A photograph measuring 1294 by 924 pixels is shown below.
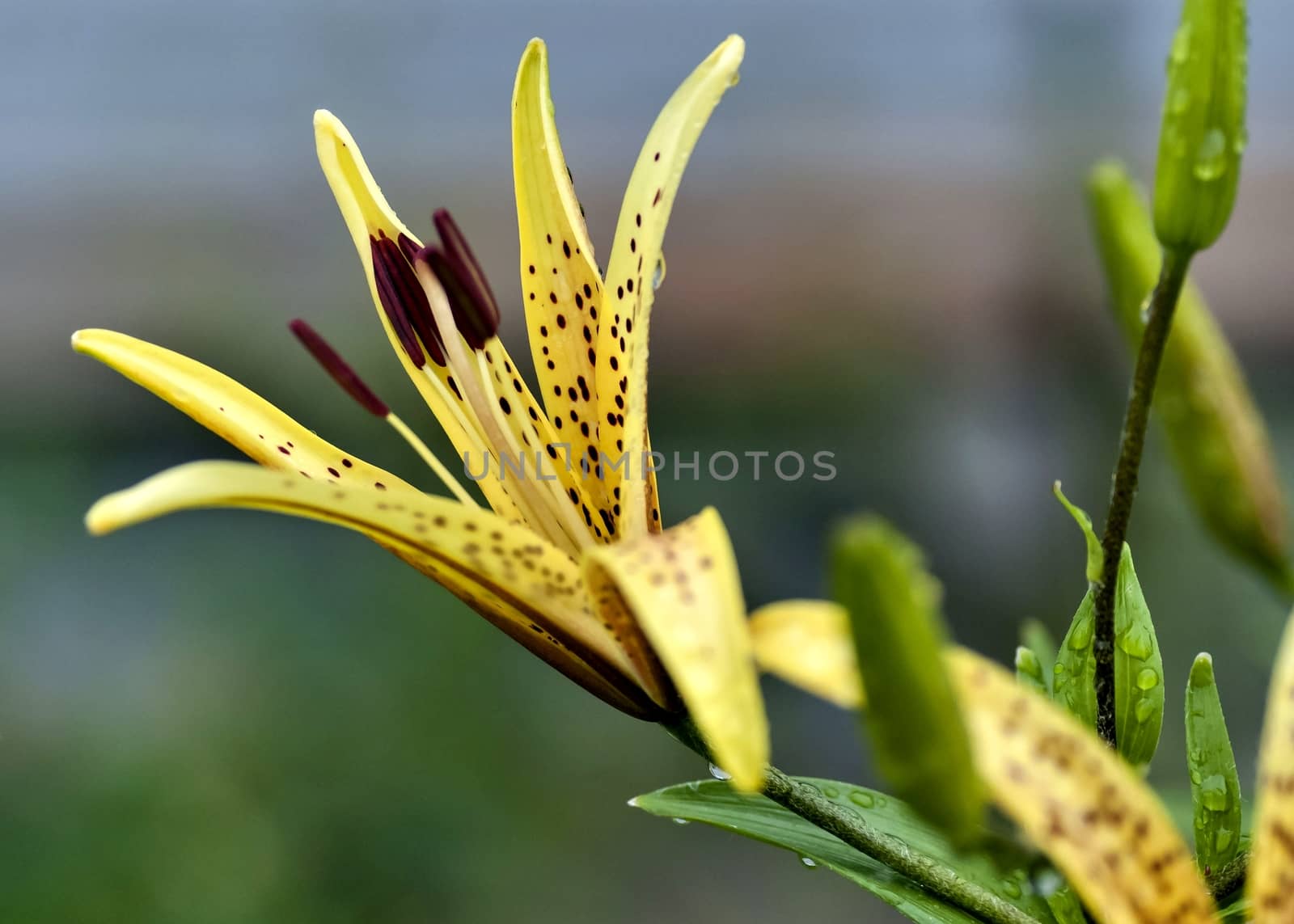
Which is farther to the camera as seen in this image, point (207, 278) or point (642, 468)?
point (207, 278)

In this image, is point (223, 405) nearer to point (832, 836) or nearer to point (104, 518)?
point (104, 518)

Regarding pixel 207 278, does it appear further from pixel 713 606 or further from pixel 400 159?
pixel 713 606

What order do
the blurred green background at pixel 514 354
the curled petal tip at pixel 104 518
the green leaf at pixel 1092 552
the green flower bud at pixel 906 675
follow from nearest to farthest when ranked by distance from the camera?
the green flower bud at pixel 906 675 < the curled petal tip at pixel 104 518 < the green leaf at pixel 1092 552 < the blurred green background at pixel 514 354

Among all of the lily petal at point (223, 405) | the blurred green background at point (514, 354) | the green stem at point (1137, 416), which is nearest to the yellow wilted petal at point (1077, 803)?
the green stem at point (1137, 416)

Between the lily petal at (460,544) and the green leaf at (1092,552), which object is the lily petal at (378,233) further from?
the green leaf at (1092,552)

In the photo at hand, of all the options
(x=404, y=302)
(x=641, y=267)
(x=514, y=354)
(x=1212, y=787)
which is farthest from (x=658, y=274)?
(x=514, y=354)

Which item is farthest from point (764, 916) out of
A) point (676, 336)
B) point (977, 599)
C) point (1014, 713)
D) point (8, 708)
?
point (1014, 713)
